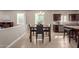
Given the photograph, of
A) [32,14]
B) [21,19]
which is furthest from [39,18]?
[21,19]

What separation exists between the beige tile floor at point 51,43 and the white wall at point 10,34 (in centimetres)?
9

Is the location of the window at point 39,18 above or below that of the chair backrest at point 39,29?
above

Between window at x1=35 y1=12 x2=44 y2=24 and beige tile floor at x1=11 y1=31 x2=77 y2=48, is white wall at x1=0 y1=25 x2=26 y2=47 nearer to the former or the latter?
beige tile floor at x1=11 y1=31 x2=77 y2=48

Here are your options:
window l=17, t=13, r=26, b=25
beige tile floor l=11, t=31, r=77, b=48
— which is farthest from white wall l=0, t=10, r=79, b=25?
beige tile floor l=11, t=31, r=77, b=48

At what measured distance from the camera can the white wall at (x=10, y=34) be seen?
7.66ft

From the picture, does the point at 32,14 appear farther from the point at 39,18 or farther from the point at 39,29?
the point at 39,29

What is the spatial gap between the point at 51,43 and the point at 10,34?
68cm

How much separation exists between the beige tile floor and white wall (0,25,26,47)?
9cm

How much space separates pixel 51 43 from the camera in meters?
2.37

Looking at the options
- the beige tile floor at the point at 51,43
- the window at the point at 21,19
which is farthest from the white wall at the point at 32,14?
the beige tile floor at the point at 51,43

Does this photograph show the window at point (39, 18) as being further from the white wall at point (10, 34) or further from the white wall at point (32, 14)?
the white wall at point (10, 34)

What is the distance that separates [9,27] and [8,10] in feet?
0.90
